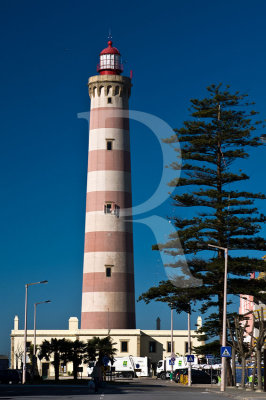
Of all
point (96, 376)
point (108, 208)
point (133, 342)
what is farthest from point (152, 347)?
point (96, 376)

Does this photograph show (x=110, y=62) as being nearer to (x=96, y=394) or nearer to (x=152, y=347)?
(x=152, y=347)

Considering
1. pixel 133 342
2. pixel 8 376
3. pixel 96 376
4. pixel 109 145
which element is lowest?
pixel 8 376

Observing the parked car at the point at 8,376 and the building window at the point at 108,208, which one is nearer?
the parked car at the point at 8,376

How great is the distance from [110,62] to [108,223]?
16966 millimetres

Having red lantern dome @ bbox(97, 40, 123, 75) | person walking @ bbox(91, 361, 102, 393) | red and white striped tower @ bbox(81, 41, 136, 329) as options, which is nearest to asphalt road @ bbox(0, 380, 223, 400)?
person walking @ bbox(91, 361, 102, 393)

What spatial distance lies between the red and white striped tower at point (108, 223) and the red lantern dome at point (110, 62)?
3.10 meters

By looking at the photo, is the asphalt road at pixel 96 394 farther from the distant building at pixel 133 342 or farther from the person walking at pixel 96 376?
the distant building at pixel 133 342

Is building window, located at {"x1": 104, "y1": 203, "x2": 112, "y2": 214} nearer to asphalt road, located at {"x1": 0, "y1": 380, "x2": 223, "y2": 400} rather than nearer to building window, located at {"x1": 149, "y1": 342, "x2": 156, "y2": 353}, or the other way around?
building window, located at {"x1": 149, "y1": 342, "x2": 156, "y2": 353}

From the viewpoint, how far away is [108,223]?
7988 cm

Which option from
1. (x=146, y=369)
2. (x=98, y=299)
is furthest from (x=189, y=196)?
(x=146, y=369)

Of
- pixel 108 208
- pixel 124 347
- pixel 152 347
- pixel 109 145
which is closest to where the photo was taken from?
pixel 108 208

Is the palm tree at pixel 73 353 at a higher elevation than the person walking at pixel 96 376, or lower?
higher

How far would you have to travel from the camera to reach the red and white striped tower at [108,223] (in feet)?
262

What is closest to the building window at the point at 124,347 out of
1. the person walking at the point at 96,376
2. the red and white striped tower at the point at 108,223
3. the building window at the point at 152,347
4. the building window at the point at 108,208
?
the building window at the point at 152,347
